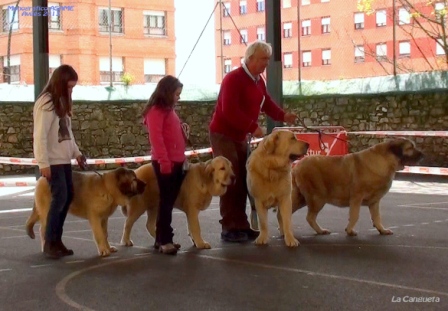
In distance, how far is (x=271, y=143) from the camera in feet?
26.7

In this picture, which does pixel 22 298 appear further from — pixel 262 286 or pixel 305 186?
pixel 305 186

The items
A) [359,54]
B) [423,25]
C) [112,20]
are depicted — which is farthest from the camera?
[112,20]

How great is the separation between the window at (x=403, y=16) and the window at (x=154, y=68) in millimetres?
8189

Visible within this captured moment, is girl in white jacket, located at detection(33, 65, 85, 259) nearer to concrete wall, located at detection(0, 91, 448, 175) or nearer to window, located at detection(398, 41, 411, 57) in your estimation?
concrete wall, located at detection(0, 91, 448, 175)

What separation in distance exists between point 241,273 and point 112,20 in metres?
17.5

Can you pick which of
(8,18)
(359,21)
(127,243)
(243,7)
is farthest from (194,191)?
(243,7)

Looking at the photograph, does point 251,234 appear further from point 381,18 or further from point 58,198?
point 381,18

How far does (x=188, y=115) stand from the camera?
69.9ft

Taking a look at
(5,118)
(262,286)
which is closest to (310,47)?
(5,118)

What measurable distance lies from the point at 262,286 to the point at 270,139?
7.41 ft

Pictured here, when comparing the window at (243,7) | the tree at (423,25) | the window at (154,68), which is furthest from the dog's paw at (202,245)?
the window at (154,68)

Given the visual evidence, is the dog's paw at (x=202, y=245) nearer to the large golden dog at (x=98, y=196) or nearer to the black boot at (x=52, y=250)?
the large golden dog at (x=98, y=196)

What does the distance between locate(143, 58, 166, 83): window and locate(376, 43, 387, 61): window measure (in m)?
7.43

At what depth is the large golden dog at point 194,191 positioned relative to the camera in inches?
315
